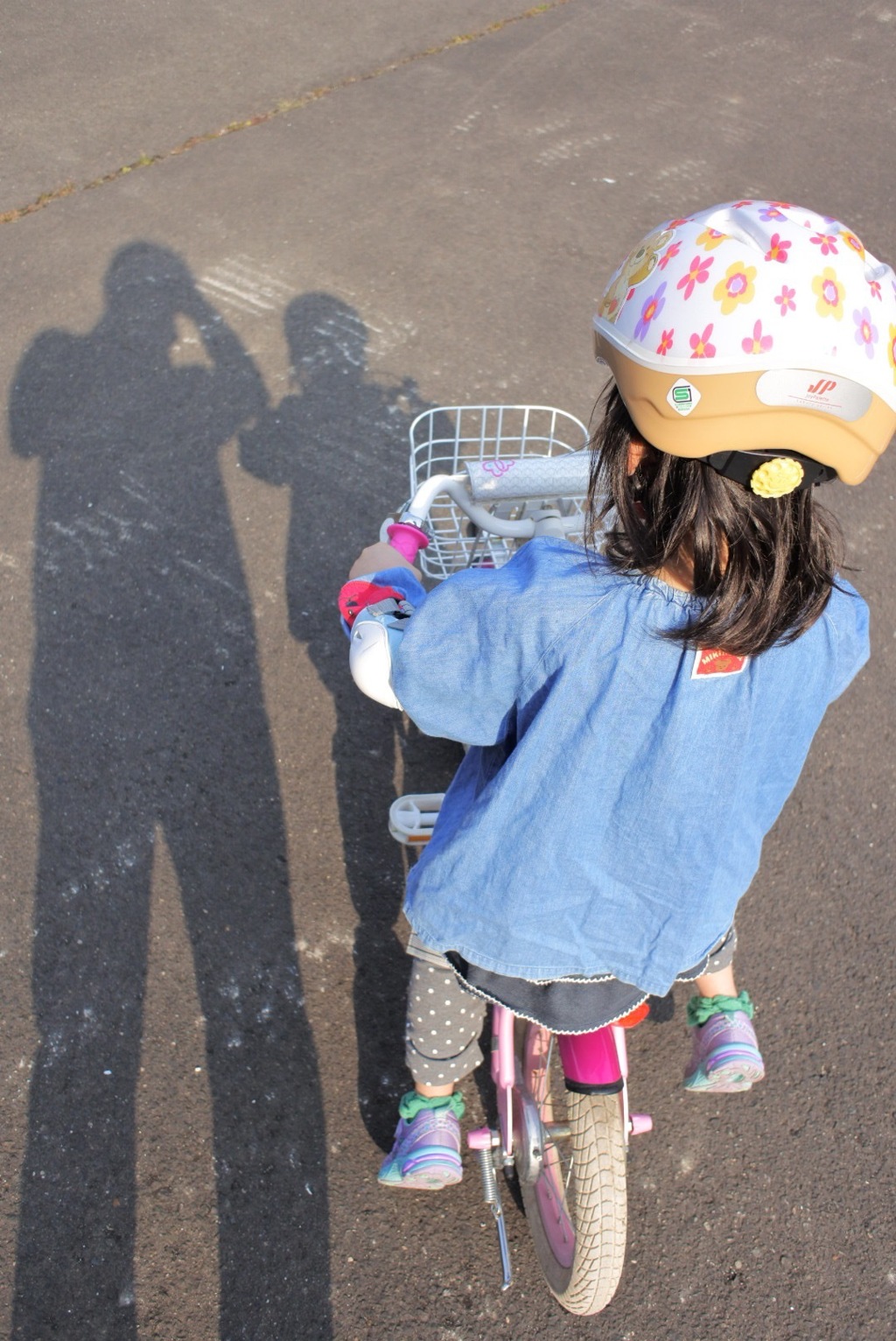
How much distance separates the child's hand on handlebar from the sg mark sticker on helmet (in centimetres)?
66

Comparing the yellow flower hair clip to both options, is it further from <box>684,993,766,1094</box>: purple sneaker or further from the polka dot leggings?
<box>684,993,766,1094</box>: purple sneaker

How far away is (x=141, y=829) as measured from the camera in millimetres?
3068

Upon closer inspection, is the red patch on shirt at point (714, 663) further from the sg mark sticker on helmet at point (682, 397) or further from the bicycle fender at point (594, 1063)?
the bicycle fender at point (594, 1063)

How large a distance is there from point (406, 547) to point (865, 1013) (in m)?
1.81

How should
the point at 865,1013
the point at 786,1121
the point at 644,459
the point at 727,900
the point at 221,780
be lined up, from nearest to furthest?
the point at 644,459, the point at 727,900, the point at 786,1121, the point at 865,1013, the point at 221,780

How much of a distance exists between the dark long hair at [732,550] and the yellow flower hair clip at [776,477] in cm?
4

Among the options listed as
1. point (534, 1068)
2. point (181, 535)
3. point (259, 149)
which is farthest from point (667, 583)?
point (259, 149)

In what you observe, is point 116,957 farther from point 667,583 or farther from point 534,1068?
point 667,583

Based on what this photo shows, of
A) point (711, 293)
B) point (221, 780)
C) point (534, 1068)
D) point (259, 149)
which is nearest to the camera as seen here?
point (711, 293)

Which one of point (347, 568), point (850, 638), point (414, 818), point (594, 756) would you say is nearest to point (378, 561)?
point (594, 756)

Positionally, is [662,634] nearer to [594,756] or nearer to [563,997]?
[594,756]

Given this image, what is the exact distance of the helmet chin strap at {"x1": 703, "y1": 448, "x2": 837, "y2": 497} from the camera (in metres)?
1.44

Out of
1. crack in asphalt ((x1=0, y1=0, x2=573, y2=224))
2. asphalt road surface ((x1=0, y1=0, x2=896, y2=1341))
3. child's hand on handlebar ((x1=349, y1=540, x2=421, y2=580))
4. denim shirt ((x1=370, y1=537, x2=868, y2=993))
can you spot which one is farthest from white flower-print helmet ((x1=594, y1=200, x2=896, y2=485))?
crack in asphalt ((x1=0, y1=0, x2=573, y2=224))

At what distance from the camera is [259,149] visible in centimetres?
572
